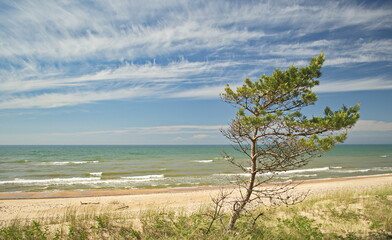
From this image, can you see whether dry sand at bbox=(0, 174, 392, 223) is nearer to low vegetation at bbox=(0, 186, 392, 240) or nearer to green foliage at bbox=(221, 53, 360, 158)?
low vegetation at bbox=(0, 186, 392, 240)

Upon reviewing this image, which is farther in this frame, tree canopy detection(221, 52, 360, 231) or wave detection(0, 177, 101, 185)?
wave detection(0, 177, 101, 185)

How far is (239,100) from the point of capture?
716 cm

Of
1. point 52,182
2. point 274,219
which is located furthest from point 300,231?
point 52,182

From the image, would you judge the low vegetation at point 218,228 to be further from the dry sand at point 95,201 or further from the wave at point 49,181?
the wave at point 49,181

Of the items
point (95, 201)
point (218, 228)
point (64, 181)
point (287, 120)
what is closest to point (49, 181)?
point (64, 181)

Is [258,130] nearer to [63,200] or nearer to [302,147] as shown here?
[302,147]

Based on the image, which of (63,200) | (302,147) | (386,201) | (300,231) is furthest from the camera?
(63,200)

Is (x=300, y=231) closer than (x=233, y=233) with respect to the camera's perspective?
No

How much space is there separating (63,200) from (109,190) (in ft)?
14.1

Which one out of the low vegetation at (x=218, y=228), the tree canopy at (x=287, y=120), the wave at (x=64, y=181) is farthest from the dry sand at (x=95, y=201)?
the tree canopy at (x=287, y=120)

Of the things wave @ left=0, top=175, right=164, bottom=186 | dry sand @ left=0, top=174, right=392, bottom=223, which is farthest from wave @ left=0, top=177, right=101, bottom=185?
dry sand @ left=0, top=174, right=392, bottom=223

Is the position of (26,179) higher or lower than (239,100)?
lower

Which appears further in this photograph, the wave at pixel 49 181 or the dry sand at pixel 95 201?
the wave at pixel 49 181

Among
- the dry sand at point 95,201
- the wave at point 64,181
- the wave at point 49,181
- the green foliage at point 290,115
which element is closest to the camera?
the green foliage at point 290,115
